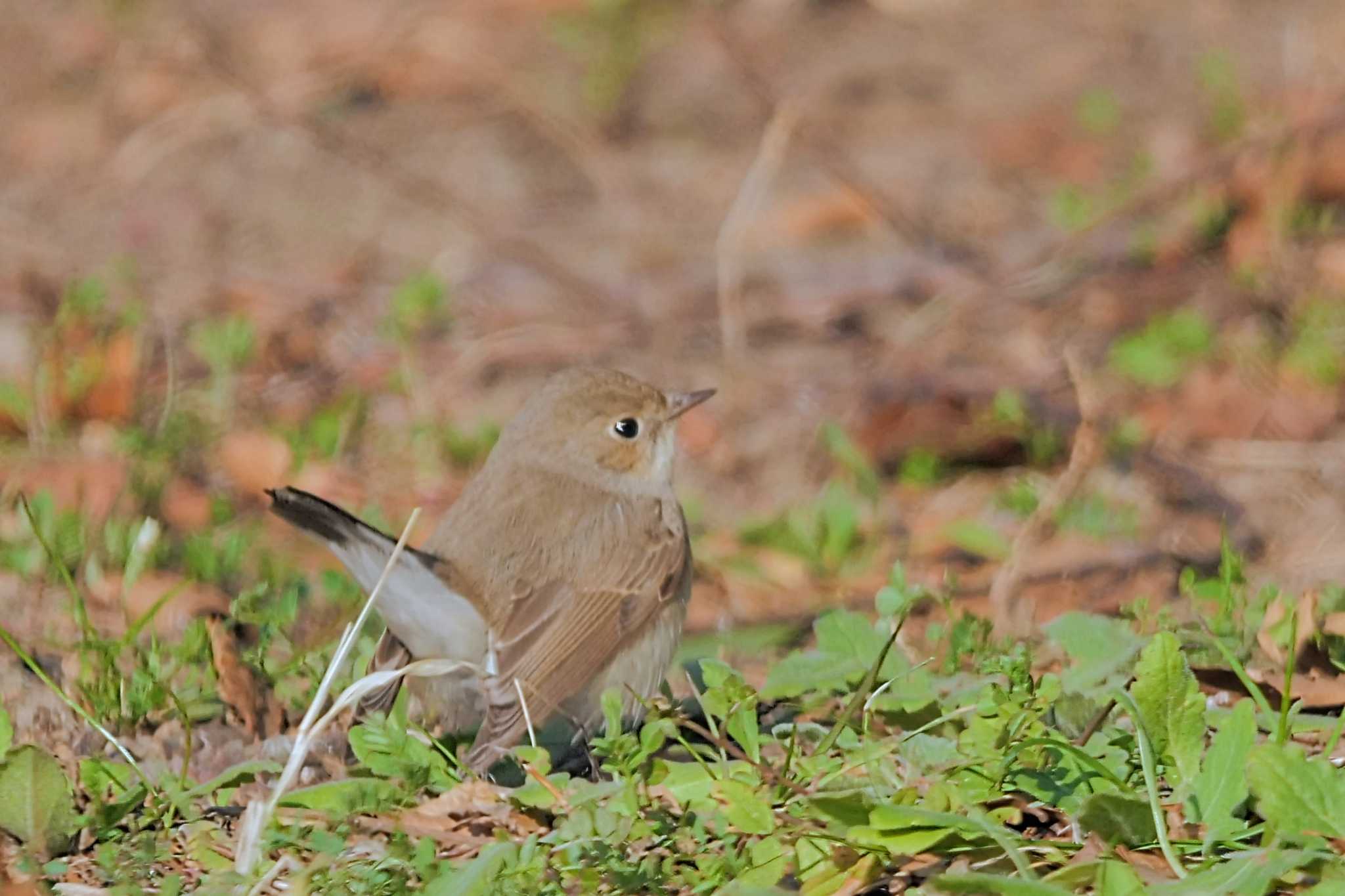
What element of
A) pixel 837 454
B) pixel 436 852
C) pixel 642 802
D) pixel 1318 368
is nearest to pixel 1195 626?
pixel 642 802

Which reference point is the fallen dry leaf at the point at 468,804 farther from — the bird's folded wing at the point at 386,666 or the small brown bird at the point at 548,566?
the bird's folded wing at the point at 386,666

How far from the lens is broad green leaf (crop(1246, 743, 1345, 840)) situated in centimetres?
335

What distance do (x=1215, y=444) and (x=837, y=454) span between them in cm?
152

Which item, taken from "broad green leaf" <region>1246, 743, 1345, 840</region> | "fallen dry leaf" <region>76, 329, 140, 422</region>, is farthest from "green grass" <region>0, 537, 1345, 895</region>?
"fallen dry leaf" <region>76, 329, 140, 422</region>

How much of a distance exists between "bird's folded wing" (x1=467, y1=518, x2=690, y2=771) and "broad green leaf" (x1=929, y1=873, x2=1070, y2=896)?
52.5 inches

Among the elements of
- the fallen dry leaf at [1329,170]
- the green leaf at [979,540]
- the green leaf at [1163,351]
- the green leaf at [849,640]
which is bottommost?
the green leaf at [979,540]

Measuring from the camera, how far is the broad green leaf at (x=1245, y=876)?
3.18 meters

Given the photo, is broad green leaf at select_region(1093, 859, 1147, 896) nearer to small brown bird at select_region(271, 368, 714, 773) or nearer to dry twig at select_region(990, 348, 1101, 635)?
small brown bird at select_region(271, 368, 714, 773)

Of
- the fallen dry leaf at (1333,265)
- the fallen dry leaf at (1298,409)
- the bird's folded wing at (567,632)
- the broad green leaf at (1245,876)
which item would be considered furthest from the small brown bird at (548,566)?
the fallen dry leaf at (1333,265)

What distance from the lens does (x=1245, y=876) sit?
3.21 meters

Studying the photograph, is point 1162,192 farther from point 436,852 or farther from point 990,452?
point 436,852

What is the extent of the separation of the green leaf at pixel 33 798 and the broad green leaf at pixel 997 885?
6.10 ft

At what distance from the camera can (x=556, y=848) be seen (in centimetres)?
355

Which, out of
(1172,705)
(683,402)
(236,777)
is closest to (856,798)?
(1172,705)
